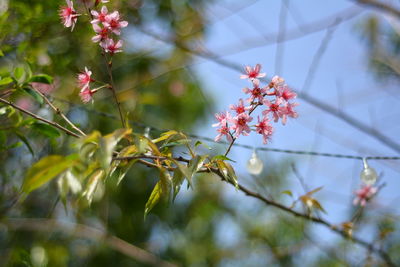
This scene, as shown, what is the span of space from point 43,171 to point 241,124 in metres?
0.54

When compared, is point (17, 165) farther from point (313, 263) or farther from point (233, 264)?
point (313, 263)

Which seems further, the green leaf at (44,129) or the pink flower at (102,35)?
the green leaf at (44,129)

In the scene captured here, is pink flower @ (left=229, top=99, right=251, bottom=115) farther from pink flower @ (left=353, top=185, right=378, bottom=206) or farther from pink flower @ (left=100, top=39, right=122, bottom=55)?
pink flower @ (left=353, top=185, right=378, bottom=206)

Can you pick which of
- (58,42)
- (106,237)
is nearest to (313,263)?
(106,237)

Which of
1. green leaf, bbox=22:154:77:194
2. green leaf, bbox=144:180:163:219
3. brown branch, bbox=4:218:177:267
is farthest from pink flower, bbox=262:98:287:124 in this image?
brown branch, bbox=4:218:177:267

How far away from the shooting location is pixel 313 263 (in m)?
3.58

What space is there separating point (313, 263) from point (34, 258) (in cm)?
242

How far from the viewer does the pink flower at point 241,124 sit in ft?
3.57

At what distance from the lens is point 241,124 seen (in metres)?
1.10

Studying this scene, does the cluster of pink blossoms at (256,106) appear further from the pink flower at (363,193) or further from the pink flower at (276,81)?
the pink flower at (363,193)

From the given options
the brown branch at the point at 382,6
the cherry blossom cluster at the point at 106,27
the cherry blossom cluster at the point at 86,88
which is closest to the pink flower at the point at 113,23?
the cherry blossom cluster at the point at 106,27

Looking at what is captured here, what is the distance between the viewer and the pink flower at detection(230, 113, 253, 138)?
1087 millimetres

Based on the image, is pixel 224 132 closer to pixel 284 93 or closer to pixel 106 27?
pixel 284 93

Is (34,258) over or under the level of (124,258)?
over
